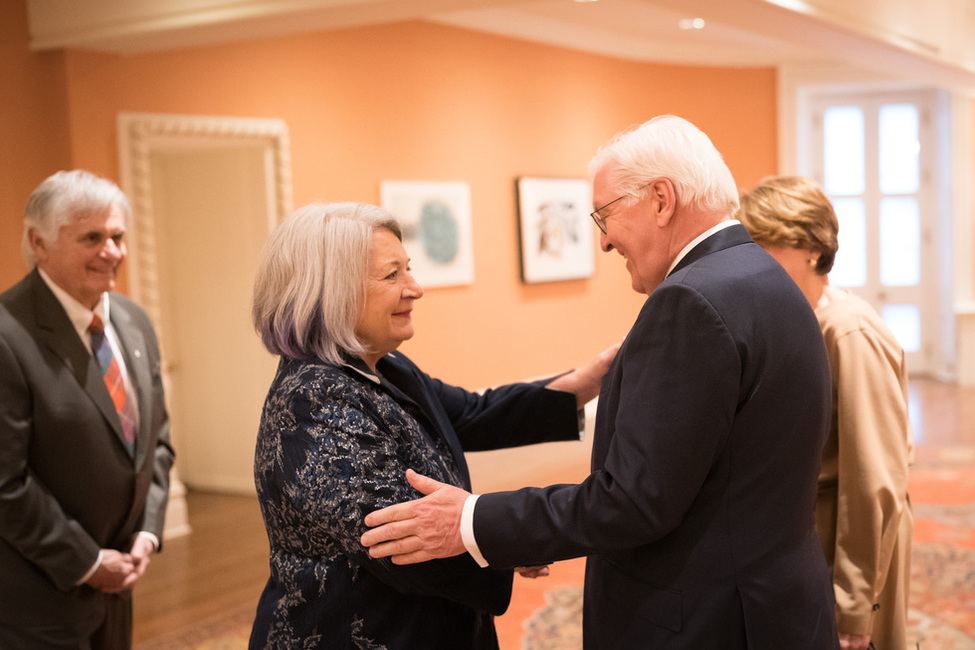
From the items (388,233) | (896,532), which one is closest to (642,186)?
(388,233)

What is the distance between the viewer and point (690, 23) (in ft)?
27.4

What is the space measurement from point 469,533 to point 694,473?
1.31 ft

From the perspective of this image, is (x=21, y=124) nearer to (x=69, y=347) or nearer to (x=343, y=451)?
(x=69, y=347)

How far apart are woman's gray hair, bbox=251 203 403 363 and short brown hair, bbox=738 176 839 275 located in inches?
39.6

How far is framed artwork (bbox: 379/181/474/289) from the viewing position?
6.62 metres

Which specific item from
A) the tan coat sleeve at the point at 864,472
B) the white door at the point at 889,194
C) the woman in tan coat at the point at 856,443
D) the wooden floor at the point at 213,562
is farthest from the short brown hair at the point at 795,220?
the white door at the point at 889,194

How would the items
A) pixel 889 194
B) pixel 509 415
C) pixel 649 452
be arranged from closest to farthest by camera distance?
pixel 649 452 < pixel 509 415 < pixel 889 194

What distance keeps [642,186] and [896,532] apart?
1.06 meters

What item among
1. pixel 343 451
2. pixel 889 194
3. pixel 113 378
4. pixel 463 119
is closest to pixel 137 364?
pixel 113 378

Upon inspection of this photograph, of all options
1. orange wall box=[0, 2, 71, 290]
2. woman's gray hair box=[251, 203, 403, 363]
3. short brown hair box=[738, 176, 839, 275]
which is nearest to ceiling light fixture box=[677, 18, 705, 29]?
orange wall box=[0, 2, 71, 290]

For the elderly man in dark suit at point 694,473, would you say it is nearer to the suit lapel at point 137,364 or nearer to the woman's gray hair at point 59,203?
the suit lapel at point 137,364

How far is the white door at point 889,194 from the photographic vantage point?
1034cm

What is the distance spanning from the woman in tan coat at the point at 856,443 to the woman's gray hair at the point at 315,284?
1033 mm

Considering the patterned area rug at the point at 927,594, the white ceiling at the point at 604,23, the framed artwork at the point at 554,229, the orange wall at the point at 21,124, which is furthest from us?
the framed artwork at the point at 554,229
